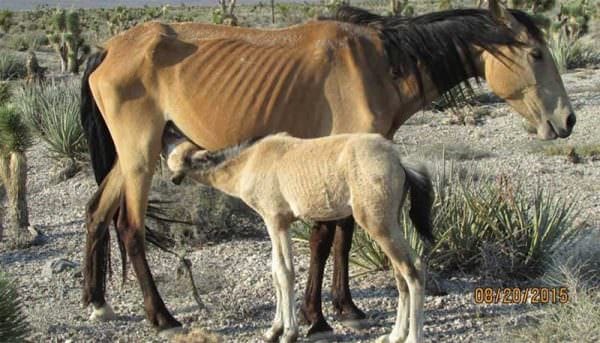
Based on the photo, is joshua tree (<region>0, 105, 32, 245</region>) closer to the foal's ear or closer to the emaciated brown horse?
the emaciated brown horse

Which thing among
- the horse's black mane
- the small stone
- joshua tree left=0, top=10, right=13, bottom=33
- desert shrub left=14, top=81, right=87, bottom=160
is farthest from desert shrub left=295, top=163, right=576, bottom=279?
joshua tree left=0, top=10, right=13, bottom=33

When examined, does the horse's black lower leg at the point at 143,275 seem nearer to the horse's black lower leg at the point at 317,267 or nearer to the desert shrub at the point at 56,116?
the horse's black lower leg at the point at 317,267

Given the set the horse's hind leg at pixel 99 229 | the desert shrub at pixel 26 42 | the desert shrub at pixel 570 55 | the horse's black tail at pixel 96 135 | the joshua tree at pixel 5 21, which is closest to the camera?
the horse's hind leg at pixel 99 229

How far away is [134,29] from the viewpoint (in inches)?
270

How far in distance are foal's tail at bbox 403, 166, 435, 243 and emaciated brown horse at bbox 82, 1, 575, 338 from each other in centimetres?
59

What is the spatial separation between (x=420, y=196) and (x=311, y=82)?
1221 millimetres

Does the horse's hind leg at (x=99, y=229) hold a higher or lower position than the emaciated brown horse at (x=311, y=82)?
lower

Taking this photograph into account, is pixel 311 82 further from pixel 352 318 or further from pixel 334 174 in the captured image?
pixel 352 318

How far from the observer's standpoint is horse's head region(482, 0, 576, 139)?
247 inches

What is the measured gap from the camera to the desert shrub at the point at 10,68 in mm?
26125

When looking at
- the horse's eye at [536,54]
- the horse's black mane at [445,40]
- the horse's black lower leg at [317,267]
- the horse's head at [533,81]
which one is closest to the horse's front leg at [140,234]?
the horse's black lower leg at [317,267]

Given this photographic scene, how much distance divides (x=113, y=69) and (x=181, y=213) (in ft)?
10.5

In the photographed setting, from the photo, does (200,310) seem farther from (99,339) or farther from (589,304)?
(589,304)
